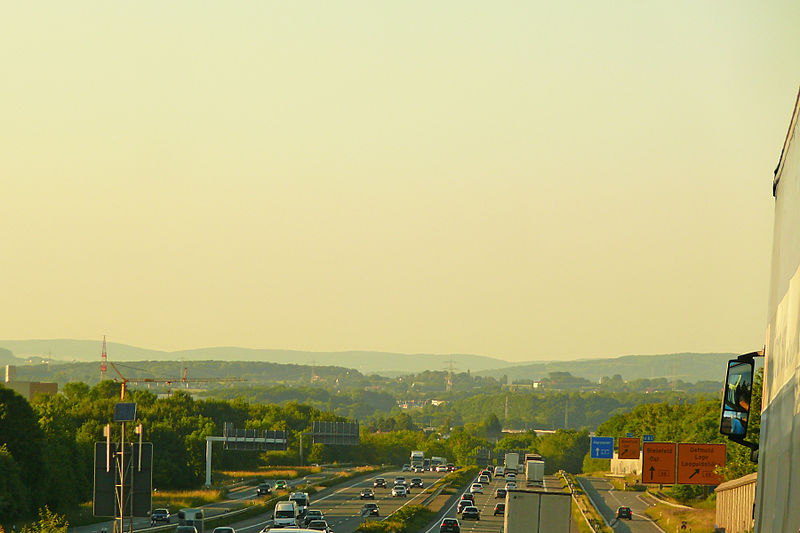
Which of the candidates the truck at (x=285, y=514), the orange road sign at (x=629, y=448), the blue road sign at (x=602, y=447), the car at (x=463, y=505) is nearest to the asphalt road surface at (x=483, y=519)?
the car at (x=463, y=505)

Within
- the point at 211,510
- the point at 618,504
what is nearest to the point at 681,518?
the point at 618,504

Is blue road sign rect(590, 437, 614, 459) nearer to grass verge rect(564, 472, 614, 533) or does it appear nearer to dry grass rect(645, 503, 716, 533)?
grass verge rect(564, 472, 614, 533)

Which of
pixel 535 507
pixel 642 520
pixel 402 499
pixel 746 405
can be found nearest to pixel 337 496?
pixel 402 499

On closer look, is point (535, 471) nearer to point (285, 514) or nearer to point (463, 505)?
point (463, 505)

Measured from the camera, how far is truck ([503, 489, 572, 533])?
4881 cm

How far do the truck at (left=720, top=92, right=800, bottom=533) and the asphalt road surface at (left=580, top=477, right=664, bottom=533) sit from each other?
7956 centimetres

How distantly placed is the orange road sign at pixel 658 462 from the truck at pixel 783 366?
66.8 meters

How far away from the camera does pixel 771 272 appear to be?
1238 centimetres

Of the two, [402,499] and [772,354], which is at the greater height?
[772,354]

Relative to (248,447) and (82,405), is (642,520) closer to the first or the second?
(248,447)

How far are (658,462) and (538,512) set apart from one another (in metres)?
30.9

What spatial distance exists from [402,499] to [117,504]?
85783 millimetres

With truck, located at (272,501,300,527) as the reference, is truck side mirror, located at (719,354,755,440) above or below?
above

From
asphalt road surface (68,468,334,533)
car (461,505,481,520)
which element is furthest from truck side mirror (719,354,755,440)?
car (461,505,481,520)
